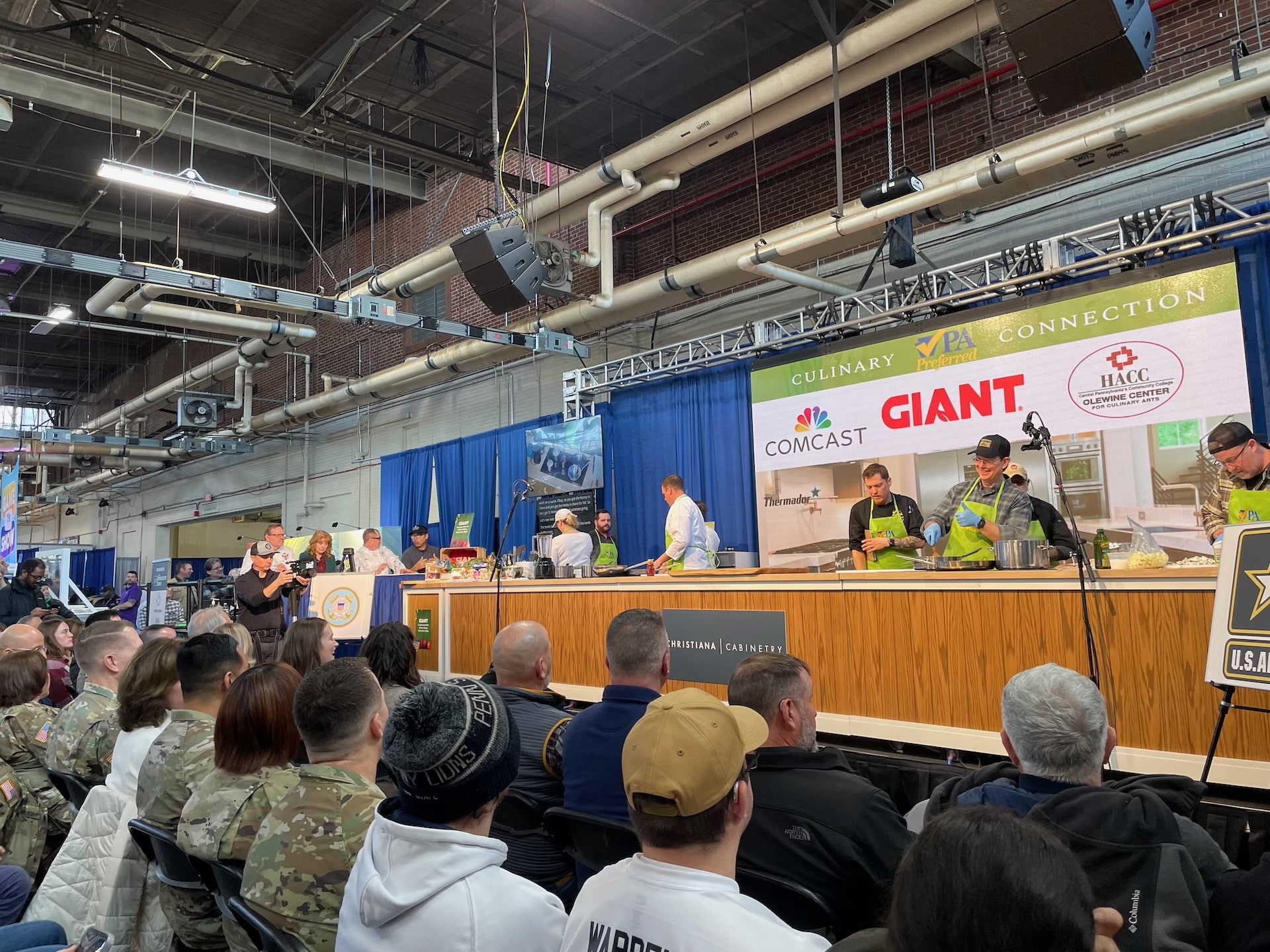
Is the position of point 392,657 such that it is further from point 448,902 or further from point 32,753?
point 448,902

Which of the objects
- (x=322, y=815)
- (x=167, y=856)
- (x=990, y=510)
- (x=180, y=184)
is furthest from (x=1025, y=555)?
(x=180, y=184)

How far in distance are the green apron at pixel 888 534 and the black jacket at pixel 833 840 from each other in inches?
139

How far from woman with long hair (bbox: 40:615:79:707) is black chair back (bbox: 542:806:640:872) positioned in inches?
148

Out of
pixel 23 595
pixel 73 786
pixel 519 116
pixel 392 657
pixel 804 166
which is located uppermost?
pixel 519 116

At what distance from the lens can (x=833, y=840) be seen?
179cm

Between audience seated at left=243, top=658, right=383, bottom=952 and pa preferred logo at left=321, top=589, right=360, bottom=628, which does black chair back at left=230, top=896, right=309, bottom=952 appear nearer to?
audience seated at left=243, top=658, right=383, bottom=952

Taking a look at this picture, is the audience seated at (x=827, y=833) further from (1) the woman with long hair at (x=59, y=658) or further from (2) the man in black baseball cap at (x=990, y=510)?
(1) the woman with long hair at (x=59, y=658)

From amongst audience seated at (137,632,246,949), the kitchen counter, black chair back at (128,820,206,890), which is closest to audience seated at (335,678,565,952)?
black chair back at (128,820,206,890)

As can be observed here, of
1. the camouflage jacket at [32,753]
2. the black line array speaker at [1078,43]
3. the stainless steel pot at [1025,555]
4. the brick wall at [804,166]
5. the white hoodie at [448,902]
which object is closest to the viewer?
the white hoodie at [448,902]

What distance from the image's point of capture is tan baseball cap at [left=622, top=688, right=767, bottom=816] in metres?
1.26

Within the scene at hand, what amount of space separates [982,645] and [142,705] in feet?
10.9

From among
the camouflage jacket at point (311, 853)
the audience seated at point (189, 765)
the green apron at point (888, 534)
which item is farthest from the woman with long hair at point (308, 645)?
the green apron at point (888, 534)

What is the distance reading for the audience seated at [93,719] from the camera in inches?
121

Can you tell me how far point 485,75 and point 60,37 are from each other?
3463 millimetres
